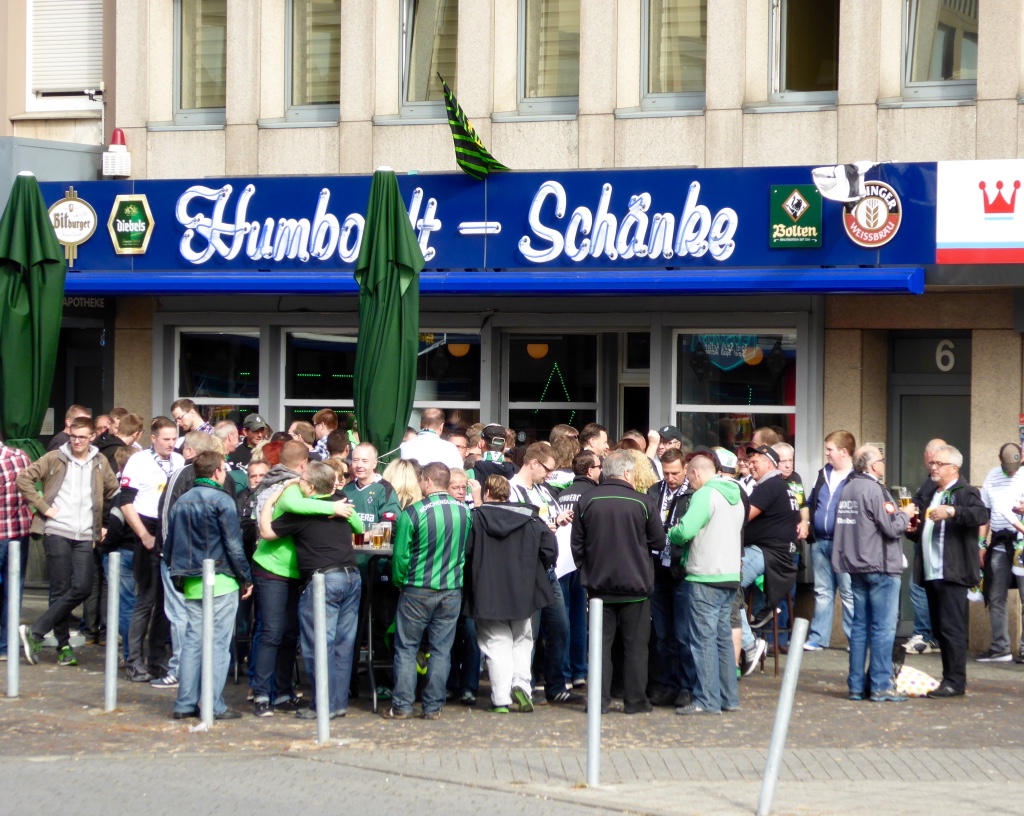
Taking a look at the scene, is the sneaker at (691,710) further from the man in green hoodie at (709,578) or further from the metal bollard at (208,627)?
the metal bollard at (208,627)

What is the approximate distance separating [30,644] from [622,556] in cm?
493

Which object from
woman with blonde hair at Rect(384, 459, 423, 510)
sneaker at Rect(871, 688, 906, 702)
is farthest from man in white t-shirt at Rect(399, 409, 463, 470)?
sneaker at Rect(871, 688, 906, 702)

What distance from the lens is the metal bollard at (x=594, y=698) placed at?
27.9 ft

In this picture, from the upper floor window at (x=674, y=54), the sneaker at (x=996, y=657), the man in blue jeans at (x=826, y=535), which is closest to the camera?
the man in blue jeans at (x=826, y=535)

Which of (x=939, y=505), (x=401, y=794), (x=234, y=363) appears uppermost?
(x=234, y=363)

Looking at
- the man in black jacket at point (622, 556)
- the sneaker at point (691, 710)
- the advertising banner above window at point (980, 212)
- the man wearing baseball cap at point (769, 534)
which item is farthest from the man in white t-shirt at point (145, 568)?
the advertising banner above window at point (980, 212)

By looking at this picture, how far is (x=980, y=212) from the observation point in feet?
44.2

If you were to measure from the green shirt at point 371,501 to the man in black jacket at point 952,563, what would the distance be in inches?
153

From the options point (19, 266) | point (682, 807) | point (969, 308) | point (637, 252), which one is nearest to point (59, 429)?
point (19, 266)

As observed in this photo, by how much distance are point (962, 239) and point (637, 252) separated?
288 centimetres

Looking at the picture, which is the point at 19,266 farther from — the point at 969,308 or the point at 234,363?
the point at 969,308

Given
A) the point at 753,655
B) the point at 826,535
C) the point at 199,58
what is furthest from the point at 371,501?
the point at 199,58

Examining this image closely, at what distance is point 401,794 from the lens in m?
8.45

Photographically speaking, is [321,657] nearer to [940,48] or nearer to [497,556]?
[497,556]
